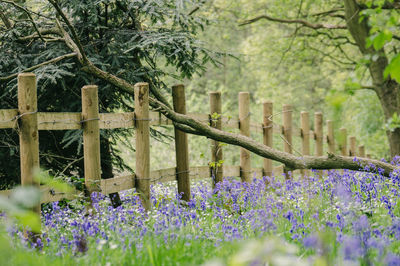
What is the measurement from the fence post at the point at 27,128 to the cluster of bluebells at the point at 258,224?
46 centimetres

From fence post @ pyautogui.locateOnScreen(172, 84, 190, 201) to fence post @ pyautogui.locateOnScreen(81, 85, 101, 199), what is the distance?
189 centimetres

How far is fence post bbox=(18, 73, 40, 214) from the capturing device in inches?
175

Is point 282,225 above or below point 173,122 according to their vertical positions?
below

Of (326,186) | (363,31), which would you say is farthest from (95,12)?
(363,31)

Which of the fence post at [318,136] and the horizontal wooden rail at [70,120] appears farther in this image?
the fence post at [318,136]

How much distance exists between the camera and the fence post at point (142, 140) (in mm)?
5875

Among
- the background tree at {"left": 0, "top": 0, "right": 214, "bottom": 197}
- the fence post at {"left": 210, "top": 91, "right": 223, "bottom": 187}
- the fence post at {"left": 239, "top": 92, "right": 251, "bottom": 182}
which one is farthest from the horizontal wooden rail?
the fence post at {"left": 239, "top": 92, "right": 251, "bottom": 182}

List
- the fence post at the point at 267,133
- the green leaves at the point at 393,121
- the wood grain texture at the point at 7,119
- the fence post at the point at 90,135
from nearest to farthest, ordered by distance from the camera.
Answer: the green leaves at the point at 393,121 < the wood grain texture at the point at 7,119 < the fence post at the point at 90,135 < the fence post at the point at 267,133

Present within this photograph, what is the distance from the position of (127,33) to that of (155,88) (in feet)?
3.00

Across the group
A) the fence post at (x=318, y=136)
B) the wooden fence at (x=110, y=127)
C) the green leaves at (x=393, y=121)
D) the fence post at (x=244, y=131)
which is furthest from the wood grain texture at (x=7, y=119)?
the fence post at (x=318, y=136)

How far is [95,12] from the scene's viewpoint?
21.4ft

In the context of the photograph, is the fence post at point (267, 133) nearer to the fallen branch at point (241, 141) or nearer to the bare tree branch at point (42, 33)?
the fallen branch at point (241, 141)

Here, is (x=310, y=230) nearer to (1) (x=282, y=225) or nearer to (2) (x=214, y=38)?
(1) (x=282, y=225)

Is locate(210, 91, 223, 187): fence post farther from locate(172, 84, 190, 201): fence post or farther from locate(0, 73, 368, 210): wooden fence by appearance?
locate(172, 84, 190, 201): fence post
